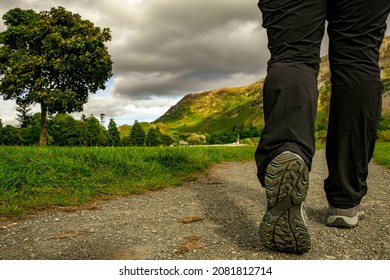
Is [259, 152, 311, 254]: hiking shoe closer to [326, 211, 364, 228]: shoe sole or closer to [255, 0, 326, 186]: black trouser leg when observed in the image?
[255, 0, 326, 186]: black trouser leg

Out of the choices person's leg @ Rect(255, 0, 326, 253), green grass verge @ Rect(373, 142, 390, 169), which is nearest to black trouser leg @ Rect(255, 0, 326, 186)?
person's leg @ Rect(255, 0, 326, 253)

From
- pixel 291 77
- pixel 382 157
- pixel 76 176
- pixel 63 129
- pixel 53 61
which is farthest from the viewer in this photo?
pixel 63 129

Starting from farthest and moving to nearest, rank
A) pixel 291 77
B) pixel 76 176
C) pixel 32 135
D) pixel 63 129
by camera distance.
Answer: pixel 63 129
pixel 32 135
pixel 76 176
pixel 291 77

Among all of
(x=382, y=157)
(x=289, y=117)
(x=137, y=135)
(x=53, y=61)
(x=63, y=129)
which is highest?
(x=53, y=61)

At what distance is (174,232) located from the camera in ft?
6.79

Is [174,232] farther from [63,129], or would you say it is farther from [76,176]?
[63,129]

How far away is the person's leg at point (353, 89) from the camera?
1.98 meters

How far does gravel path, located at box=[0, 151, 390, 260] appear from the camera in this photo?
67.5 inches

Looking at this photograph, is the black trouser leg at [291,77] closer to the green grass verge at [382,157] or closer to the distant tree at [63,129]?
the green grass verge at [382,157]

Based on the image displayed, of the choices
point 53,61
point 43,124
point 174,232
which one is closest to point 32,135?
point 43,124

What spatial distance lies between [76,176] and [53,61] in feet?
89.9

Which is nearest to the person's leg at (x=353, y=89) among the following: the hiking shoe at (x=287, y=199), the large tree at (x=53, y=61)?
the hiking shoe at (x=287, y=199)

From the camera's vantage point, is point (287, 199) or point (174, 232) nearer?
point (287, 199)

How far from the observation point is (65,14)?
29969mm
